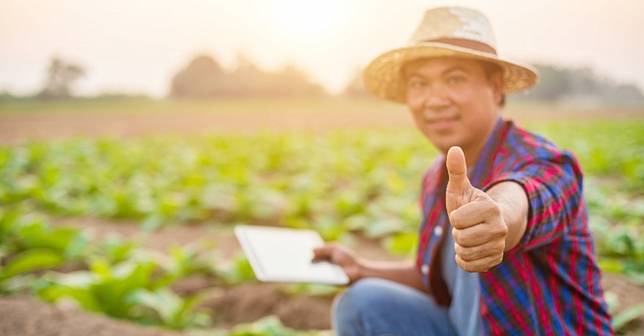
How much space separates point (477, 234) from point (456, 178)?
127 millimetres

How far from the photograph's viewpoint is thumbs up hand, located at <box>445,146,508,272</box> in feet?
3.63

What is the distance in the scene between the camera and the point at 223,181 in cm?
688

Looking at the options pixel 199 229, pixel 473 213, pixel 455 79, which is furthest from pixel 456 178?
pixel 199 229

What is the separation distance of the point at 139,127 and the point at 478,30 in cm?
2010

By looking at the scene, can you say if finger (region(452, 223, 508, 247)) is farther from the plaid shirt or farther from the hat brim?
the hat brim

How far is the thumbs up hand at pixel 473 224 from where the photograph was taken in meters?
1.11

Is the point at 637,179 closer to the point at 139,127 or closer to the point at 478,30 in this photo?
the point at 478,30

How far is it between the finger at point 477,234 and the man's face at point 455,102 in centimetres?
82

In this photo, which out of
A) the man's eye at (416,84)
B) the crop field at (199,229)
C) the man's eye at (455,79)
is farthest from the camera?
the crop field at (199,229)

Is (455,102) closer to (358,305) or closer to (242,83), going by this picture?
(358,305)

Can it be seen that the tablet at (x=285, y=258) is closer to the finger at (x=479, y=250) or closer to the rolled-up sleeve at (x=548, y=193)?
the rolled-up sleeve at (x=548, y=193)

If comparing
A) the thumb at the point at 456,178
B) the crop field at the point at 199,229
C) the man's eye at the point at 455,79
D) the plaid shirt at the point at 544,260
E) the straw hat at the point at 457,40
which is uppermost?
the straw hat at the point at 457,40

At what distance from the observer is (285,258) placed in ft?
7.66

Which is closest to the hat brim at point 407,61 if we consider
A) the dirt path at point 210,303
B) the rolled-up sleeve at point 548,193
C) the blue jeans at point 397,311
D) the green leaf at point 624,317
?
the rolled-up sleeve at point 548,193
